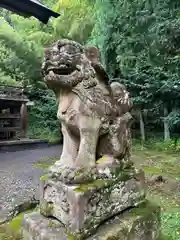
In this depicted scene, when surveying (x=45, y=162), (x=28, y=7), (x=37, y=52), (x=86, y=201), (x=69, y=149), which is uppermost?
(x=37, y=52)

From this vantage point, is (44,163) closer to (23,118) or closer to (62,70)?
(23,118)

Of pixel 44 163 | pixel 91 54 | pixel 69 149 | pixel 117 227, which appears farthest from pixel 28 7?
pixel 44 163

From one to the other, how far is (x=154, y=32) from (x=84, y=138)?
259cm

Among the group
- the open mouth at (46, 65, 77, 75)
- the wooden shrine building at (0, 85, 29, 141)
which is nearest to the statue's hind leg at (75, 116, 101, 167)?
the open mouth at (46, 65, 77, 75)

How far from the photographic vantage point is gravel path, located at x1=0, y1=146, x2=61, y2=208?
3814 mm

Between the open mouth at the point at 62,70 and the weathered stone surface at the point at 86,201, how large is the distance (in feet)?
2.08

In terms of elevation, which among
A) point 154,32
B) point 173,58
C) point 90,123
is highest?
point 154,32

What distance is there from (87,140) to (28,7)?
199 cm

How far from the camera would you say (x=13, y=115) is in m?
8.73

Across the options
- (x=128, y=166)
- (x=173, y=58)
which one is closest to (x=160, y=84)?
(x=173, y=58)

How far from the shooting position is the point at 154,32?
11.1 ft

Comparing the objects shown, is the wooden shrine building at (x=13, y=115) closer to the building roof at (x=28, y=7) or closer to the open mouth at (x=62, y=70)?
the building roof at (x=28, y=7)

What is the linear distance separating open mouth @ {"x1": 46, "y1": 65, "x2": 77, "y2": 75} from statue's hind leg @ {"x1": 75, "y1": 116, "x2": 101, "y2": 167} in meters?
0.28

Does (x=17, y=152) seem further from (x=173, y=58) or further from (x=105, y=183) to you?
(x=105, y=183)
